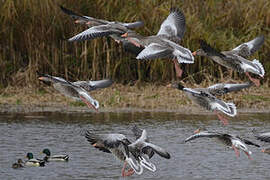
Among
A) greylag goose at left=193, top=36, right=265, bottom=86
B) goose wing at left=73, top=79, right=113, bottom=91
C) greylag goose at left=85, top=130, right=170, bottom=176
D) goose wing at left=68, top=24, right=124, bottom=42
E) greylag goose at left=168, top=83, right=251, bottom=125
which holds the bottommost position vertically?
greylag goose at left=85, top=130, right=170, bottom=176

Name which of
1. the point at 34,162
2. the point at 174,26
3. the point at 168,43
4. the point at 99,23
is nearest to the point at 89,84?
the point at 99,23

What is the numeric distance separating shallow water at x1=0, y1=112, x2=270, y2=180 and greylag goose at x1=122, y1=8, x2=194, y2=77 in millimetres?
1561

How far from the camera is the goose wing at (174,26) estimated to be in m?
12.0

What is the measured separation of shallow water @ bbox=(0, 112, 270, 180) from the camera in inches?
447

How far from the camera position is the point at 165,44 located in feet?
36.1

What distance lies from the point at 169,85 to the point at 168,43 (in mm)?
561

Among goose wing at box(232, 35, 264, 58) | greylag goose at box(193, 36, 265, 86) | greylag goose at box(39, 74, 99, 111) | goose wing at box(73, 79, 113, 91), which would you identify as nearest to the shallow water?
greylag goose at box(39, 74, 99, 111)

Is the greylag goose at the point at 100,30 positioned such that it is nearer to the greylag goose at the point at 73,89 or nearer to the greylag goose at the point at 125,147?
the greylag goose at the point at 73,89

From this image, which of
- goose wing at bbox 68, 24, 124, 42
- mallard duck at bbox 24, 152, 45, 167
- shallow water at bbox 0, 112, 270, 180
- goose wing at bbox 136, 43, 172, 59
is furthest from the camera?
mallard duck at bbox 24, 152, 45, 167

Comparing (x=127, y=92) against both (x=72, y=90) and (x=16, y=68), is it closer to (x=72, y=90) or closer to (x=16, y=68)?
(x=16, y=68)

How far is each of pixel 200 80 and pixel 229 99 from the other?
157cm

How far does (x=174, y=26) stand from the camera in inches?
480

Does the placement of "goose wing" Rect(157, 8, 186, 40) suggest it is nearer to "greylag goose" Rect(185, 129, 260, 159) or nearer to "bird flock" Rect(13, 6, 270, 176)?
"bird flock" Rect(13, 6, 270, 176)

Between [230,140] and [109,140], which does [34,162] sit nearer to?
[109,140]
